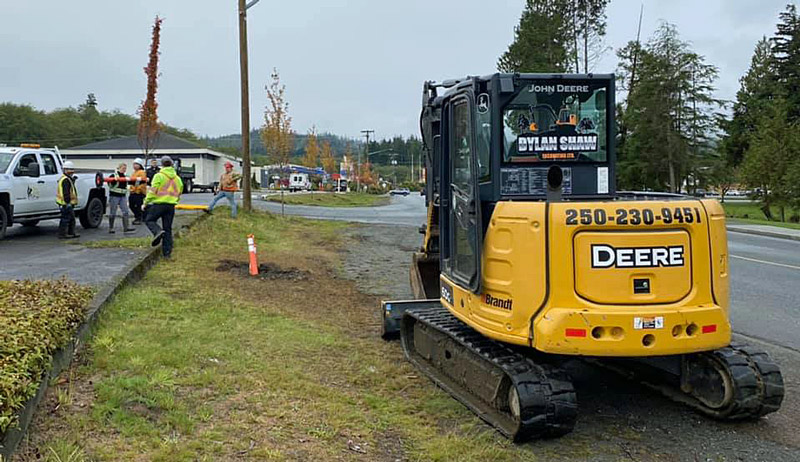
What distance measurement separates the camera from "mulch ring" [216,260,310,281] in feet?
41.0

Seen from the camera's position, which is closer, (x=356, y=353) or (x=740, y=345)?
(x=740, y=345)

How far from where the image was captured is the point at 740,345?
5871 millimetres

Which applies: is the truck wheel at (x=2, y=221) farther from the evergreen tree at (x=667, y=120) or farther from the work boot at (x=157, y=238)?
the evergreen tree at (x=667, y=120)

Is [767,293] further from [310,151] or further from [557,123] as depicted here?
[310,151]

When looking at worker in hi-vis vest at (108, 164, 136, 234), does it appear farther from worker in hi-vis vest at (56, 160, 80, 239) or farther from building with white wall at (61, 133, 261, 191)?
building with white wall at (61, 133, 261, 191)

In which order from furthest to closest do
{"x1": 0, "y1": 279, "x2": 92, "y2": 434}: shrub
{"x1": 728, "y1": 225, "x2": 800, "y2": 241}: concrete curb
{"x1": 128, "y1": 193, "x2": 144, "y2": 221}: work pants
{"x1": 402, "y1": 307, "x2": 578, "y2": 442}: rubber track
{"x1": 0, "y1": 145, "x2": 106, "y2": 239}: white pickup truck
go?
{"x1": 728, "y1": 225, "x2": 800, "y2": 241}: concrete curb → {"x1": 128, "y1": 193, "x2": 144, "y2": 221}: work pants → {"x1": 0, "y1": 145, "x2": 106, "y2": 239}: white pickup truck → {"x1": 402, "y1": 307, "x2": 578, "y2": 442}: rubber track → {"x1": 0, "y1": 279, "x2": 92, "y2": 434}: shrub

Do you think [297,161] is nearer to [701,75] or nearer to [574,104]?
[701,75]

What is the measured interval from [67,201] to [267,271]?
16.2 feet

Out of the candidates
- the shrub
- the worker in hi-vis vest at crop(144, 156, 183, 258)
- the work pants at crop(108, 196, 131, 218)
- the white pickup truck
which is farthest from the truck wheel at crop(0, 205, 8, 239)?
the shrub

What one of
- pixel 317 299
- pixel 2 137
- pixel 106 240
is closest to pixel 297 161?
pixel 2 137

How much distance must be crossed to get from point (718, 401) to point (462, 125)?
2954 millimetres

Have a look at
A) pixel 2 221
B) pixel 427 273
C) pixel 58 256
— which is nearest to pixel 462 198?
pixel 427 273

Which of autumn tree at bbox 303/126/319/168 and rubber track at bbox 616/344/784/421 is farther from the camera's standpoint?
autumn tree at bbox 303/126/319/168

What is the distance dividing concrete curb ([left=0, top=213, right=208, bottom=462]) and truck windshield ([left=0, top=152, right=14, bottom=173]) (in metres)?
4.52
